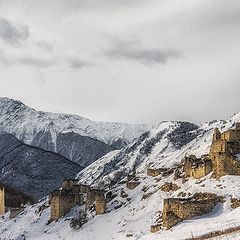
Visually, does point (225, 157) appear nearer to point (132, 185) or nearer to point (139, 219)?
point (139, 219)

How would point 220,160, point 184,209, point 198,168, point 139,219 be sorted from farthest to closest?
point 198,168, point 139,219, point 220,160, point 184,209

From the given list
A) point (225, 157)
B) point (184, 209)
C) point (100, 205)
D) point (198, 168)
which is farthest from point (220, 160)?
point (100, 205)

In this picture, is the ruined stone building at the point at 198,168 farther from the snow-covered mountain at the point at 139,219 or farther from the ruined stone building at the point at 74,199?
the ruined stone building at the point at 74,199

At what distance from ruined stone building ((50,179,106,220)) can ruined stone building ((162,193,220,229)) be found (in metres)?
17.4

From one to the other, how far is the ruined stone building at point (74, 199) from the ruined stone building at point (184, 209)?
17385mm

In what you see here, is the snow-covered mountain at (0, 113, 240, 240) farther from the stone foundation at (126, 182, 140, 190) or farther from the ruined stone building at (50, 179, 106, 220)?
the ruined stone building at (50, 179, 106, 220)

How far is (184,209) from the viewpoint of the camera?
215ft

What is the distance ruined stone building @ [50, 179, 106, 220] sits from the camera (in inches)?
3243

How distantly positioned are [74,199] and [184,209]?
29.6 meters

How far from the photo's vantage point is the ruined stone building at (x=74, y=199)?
82375 millimetres

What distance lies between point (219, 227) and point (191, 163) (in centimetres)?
2412

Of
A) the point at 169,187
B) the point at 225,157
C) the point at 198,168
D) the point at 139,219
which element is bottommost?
the point at 139,219

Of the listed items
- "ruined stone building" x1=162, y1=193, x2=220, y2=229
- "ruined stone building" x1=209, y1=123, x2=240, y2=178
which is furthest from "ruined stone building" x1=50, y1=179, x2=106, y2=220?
"ruined stone building" x1=162, y1=193, x2=220, y2=229

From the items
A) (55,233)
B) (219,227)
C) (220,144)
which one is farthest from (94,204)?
(219,227)
